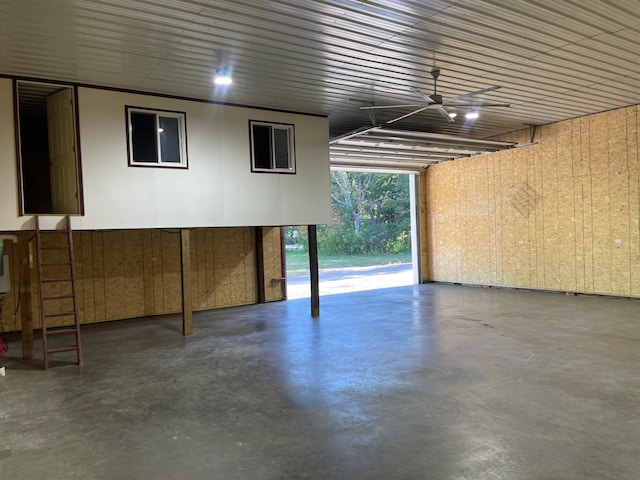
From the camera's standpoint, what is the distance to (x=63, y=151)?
22.4ft

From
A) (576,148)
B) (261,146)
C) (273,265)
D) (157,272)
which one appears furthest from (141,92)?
(576,148)

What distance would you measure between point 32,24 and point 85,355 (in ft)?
14.3

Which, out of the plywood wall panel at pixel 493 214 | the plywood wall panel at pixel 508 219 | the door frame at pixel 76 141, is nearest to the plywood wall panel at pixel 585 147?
the plywood wall panel at pixel 508 219

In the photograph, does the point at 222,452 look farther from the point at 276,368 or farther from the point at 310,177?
the point at 310,177

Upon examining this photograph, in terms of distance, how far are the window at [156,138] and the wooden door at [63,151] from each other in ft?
2.59

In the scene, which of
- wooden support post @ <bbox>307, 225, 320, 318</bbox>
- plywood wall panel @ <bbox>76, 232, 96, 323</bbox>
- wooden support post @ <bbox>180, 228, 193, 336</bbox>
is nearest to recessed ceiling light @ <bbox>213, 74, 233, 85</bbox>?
wooden support post @ <bbox>180, 228, 193, 336</bbox>

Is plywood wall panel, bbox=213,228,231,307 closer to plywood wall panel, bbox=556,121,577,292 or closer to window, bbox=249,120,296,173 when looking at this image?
window, bbox=249,120,296,173

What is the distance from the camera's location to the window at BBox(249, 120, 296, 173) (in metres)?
8.14

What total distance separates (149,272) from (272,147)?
3.98 m

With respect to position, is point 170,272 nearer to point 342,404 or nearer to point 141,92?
point 141,92

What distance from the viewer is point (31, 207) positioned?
8711mm

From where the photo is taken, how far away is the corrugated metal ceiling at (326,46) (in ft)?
15.5

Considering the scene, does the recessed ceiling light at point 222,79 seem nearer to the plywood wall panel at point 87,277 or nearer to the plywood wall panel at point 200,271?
the plywood wall panel at point 200,271

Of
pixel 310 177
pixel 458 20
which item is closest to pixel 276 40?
pixel 458 20
